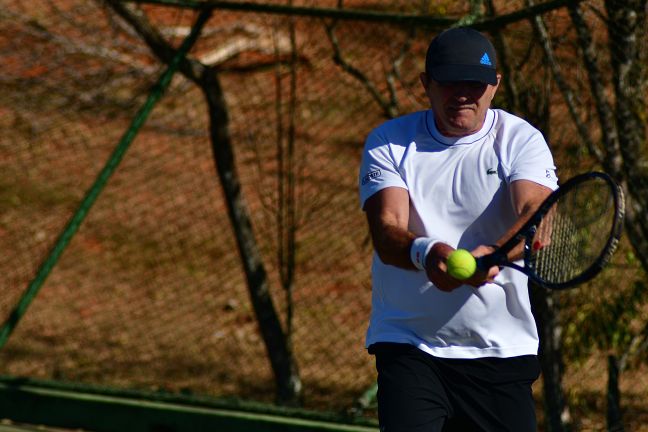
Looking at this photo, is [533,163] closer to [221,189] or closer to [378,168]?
[378,168]

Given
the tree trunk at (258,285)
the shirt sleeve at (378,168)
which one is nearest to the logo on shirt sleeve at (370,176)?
the shirt sleeve at (378,168)

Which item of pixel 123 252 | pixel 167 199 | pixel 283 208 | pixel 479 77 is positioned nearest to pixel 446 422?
pixel 479 77

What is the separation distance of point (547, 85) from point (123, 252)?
4.49 meters

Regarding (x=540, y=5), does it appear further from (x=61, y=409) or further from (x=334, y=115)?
(x=61, y=409)

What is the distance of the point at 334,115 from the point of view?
21.4 ft

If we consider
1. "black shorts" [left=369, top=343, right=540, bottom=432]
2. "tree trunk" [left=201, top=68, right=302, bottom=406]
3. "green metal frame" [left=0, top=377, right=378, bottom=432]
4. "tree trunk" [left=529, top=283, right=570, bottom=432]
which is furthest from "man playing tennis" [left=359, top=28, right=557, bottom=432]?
"tree trunk" [left=201, top=68, right=302, bottom=406]

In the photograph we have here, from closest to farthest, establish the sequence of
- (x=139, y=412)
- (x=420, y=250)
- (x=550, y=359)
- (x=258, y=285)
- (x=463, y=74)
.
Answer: (x=420, y=250)
(x=463, y=74)
(x=550, y=359)
(x=139, y=412)
(x=258, y=285)

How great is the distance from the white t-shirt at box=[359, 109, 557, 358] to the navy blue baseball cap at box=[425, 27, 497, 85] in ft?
0.63

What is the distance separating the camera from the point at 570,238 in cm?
365

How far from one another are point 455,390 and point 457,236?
49cm

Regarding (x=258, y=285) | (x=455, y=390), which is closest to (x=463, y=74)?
(x=455, y=390)

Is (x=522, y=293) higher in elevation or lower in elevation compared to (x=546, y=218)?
lower

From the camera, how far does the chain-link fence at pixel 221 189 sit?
547 cm

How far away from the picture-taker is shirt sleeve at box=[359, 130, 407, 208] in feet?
11.9
